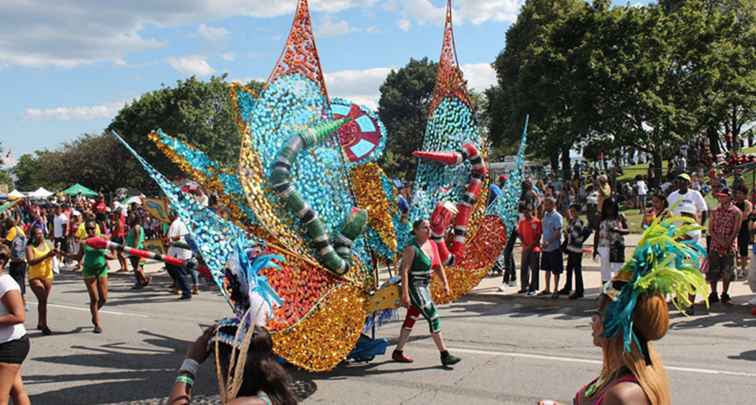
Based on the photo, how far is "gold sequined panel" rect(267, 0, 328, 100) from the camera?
7234mm

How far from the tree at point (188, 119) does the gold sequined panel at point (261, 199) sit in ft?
95.4

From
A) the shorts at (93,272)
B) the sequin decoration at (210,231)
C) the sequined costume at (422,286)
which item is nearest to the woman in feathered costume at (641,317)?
the sequin decoration at (210,231)

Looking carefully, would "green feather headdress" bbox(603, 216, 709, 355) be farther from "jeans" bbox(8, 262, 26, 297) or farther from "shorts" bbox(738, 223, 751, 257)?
"jeans" bbox(8, 262, 26, 297)

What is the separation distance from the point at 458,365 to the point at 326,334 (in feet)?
5.67

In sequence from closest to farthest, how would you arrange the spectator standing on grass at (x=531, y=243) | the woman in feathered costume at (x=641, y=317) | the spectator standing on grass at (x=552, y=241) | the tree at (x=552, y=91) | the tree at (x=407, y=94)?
1. the woman in feathered costume at (x=641, y=317)
2. the spectator standing on grass at (x=552, y=241)
3. the spectator standing on grass at (x=531, y=243)
4. the tree at (x=552, y=91)
5. the tree at (x=407, y=94)

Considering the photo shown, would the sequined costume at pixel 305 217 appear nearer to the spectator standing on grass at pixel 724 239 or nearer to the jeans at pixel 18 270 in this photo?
the spectator standing on grass at pixel 724 239

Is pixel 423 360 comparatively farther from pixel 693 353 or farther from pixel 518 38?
pixel 518 38

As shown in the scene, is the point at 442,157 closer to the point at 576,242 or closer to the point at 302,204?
the point at 576,242

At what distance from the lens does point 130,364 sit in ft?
25.8

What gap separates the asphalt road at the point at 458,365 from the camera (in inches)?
249

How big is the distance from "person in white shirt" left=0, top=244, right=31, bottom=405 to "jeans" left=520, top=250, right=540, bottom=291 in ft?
27.1

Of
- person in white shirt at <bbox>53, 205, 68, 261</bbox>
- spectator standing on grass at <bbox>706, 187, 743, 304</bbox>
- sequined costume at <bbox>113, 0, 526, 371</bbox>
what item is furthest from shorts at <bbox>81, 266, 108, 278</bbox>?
person in white shirt at <bbox>53, 205, 68, 261</bbox>

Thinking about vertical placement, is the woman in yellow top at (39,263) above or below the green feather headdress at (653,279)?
below

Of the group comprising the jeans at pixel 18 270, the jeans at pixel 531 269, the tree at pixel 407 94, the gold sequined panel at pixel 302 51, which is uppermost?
the tree at pixel 407 94
